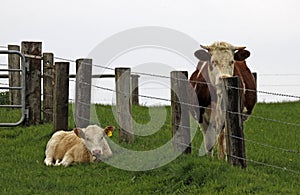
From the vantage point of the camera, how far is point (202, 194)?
771 centimetres

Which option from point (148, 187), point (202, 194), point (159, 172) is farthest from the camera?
point (159, 172)

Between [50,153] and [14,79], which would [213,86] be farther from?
[14,79]

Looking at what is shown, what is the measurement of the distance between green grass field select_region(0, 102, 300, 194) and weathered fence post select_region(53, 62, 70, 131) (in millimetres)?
509

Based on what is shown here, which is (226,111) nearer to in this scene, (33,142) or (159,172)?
(159,172)

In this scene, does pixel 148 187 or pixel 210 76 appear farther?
pixel 210 76

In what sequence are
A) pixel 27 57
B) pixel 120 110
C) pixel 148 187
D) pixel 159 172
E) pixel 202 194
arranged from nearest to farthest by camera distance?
pixel 202 194 < pixel 148 187 < pixel 159 172 < pixel 120 110 < pixel 27 57

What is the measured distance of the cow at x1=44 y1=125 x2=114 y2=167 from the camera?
10.4 metres

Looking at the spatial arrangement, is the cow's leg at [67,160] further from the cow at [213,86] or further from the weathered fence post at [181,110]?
the cow at [213,86]

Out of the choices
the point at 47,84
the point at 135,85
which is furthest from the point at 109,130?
the point at 135,85

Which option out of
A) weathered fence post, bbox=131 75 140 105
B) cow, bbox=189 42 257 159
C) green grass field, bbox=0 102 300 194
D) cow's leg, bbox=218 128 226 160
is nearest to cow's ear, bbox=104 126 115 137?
green grass field, bbox=0 102 300 194

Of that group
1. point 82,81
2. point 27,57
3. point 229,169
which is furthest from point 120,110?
point 229,169

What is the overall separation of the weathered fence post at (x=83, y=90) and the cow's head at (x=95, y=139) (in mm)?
1357

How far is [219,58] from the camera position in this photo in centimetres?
989

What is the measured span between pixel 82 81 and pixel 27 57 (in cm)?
202
